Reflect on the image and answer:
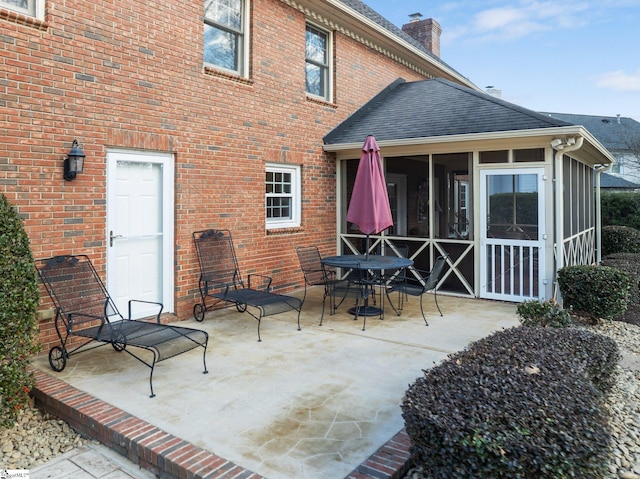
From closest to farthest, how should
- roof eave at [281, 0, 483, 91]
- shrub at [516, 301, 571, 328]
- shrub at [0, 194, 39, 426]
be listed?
shrub at [0, 194, 39, 426]
shrub at [516, 301, 571, 328]
roof eave at [281, 0, 483, 91]

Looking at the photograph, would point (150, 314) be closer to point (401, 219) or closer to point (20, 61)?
point (20, 61)

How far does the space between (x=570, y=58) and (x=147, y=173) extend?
2522cm

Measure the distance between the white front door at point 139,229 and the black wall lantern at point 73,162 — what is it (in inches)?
19.4

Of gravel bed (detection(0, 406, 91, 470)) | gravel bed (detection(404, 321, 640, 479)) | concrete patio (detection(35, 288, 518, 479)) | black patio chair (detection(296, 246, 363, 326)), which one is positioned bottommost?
gravel bed (detection(0, 406, 91, 470))

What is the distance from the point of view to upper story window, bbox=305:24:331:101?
9.45 meters

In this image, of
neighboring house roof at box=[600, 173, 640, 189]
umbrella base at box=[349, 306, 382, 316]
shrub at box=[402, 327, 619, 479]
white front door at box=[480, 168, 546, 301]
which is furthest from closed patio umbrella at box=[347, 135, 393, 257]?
neighboring house roof at box=[600, 173, 640, 189]

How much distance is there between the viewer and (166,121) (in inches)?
252

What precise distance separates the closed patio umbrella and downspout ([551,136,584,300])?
9.44 feet

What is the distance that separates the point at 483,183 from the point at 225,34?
4.99 meters

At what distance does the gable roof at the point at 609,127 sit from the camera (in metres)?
30.9

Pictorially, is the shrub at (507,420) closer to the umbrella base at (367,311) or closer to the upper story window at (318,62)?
the umbrella base at (367,311)

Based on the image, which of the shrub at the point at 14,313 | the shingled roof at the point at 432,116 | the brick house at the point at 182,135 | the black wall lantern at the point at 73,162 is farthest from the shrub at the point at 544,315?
the black wall lantern at the point at 73,162

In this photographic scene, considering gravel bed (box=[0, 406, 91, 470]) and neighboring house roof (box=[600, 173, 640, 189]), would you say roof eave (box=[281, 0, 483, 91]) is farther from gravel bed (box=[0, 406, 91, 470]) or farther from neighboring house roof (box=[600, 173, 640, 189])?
neighboring house roof (box=[600, 173, 640, 189])

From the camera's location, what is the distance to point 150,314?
638 centimetres
